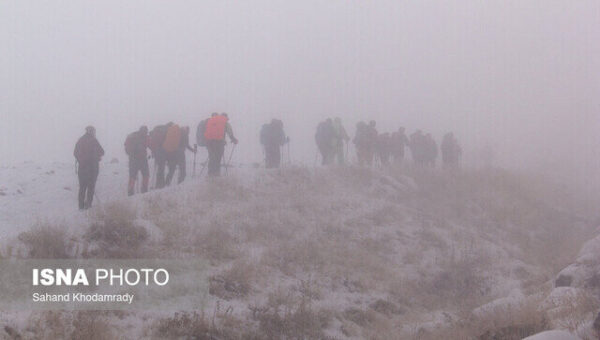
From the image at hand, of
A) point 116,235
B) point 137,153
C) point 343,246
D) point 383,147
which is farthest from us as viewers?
point 383,147

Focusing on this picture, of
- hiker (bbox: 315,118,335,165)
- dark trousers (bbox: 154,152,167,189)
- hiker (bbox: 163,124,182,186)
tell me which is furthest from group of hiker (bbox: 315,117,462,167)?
dark trousers (bbox: 154,152,167,189)

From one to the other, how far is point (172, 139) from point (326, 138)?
7.76 metres

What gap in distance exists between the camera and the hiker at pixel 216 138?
15922mm

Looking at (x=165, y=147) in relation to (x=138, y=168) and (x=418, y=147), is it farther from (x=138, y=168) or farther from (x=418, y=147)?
(x=418, y=147)

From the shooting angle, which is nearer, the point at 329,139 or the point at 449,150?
the point at 329,139

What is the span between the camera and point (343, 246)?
12586 mm

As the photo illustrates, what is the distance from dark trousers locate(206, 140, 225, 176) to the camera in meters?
16.1

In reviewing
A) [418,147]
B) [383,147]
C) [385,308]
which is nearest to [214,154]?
[385,308]

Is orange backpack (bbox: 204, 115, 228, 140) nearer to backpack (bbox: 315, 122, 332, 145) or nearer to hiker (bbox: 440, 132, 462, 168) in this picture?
backpack (bbox: 315, 122, 332, 145)

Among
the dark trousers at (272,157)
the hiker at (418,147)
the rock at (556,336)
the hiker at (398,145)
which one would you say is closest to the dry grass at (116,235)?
the rock at (556,336)

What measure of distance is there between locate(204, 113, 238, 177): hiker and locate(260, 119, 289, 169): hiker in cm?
313

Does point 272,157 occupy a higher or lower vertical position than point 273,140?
lower

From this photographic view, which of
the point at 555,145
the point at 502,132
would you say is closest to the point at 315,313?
the point at 555,145

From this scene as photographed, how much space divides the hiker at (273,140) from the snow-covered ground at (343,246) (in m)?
1.92
